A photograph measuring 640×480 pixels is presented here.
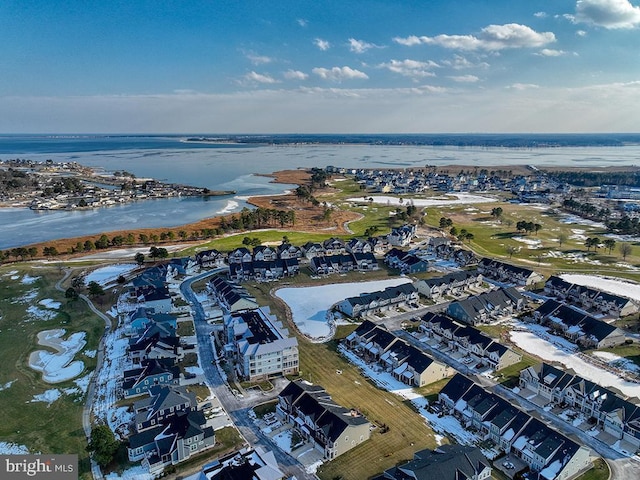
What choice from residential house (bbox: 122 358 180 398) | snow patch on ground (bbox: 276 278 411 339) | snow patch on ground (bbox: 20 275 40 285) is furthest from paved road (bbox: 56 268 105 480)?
snow patch on ground (bbox: 276 278 411 339)

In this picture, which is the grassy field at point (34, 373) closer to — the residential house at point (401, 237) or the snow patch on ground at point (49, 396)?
the snow patch on ground at point (49, 396)

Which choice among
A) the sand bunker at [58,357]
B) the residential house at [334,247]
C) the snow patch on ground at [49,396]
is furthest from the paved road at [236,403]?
the residential house at [334,247]

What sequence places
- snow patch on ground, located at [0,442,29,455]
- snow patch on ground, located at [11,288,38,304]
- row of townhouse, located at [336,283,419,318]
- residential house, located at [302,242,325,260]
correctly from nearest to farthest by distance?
snow patch on ground, located at [0,442,29,455] < row of townhouse, located at [336,283,419,318] < snow patch on ground, located at [11,288,38,304] < residential house, located at [302,242,325,260]

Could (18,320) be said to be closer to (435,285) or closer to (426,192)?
(435,285)

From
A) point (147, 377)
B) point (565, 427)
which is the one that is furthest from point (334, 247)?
point (565, 427)

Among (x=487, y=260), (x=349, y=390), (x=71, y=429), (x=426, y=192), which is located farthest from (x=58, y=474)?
(x=426, y=192)

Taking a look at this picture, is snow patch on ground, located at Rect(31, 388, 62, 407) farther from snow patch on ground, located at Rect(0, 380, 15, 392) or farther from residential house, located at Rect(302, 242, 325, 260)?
residential house, located at Rect(302, 242, 325, 260)

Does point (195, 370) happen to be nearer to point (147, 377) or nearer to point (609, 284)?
point (147, 377)
